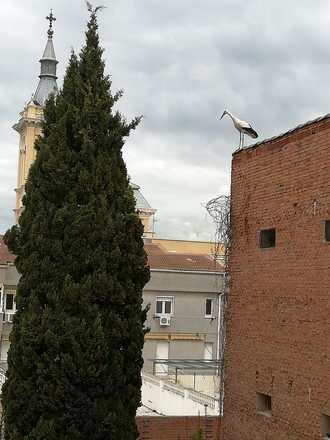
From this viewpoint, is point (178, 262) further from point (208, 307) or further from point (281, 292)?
point (281, 292)

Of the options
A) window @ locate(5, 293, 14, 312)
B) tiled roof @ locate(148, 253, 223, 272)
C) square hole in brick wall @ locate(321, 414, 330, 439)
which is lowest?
square hole in brick wall @ locate(321, 414, 330, 439)

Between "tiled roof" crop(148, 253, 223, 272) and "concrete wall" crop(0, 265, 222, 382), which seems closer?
"concrete wall" crop(0, 265, 222, 382)

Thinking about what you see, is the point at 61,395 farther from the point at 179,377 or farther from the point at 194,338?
the point at 194,338

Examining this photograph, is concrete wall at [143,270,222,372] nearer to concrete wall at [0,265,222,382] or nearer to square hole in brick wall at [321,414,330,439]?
concrete wall at [0,265,222,382]

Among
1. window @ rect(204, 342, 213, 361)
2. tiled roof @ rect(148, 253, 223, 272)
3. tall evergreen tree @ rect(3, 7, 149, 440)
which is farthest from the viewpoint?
window @ rect(204, 342, 213, 361)

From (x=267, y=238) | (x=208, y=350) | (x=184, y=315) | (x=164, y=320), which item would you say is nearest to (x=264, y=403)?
(x=267, y=238)

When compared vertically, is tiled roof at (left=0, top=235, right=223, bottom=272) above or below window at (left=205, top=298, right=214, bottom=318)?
above

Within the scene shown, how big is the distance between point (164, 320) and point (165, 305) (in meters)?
0.90

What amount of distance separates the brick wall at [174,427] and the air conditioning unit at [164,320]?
19.2 metres

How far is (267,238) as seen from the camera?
12.2 metres

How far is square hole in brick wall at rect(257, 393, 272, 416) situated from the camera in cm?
1181

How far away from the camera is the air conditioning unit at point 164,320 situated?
35.5 metres

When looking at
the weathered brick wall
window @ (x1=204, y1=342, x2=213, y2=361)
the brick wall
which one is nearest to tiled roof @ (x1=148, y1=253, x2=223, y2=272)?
window @ (x1=204, y1=342, x2=213, y2=361)

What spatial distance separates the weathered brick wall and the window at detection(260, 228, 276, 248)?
0.11 meters
